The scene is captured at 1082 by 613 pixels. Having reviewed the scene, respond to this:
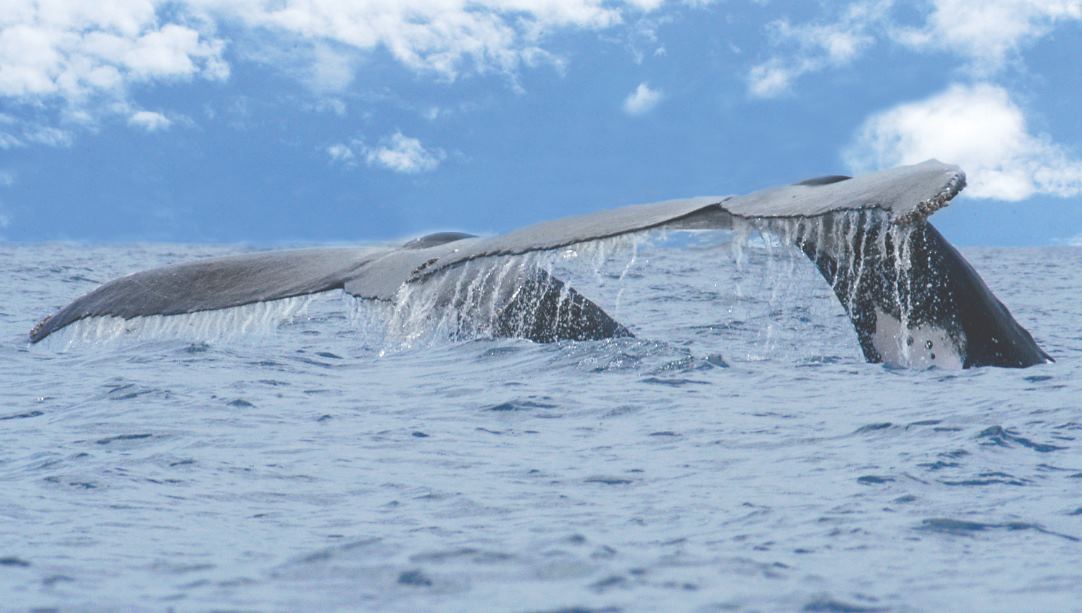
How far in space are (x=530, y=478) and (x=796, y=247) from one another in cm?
194

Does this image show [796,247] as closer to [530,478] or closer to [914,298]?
[914,298]

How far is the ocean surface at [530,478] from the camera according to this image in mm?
5109

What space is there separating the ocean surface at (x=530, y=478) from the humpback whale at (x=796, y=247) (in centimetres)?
18

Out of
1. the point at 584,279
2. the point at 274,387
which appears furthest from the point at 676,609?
the point at 584,279

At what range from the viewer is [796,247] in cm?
737

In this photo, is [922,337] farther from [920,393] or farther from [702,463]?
[702,463]

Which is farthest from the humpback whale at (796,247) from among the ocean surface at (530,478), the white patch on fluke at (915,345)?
the ocean surface at (530,478)

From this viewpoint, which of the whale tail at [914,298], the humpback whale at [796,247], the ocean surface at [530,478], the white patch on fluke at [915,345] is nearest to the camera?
the ocean surface at [530,478]

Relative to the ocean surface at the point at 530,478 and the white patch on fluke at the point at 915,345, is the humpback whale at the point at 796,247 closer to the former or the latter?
the white patch on fluke at the point at 915,345

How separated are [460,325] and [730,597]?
579 cm

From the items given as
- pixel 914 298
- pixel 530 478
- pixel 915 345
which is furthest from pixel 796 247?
pixel 915 345

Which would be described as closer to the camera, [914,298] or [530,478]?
[530,478]

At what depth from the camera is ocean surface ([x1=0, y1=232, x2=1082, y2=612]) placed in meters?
5.11

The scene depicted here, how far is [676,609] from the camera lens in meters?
4.78
